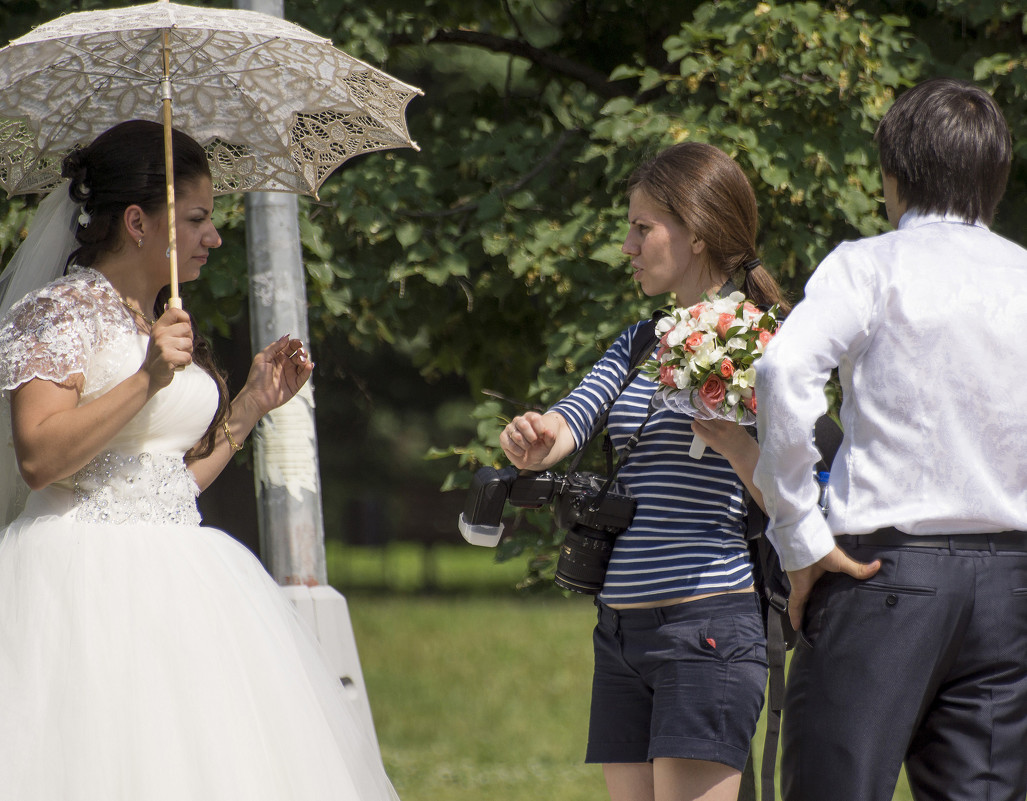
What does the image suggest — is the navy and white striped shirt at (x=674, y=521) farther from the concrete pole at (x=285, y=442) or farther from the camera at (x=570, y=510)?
the concrete pole at (x=285, y=442)

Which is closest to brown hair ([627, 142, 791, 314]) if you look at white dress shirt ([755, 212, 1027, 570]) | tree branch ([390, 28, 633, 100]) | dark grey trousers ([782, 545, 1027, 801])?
white dress shirt ([755, 212, 1027, 570])

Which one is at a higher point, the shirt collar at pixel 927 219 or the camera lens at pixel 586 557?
the shirt collar at pixel 927 219

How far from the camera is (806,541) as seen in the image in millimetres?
2312

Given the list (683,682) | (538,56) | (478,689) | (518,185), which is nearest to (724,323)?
(683,682)

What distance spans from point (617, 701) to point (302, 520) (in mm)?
1558

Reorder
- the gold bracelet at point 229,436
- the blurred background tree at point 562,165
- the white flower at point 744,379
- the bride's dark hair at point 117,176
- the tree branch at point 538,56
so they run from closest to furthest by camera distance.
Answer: the white flower at point 744,379 < the bride's dark hair at point 117,176 < the gold bracelet at point 229,436 < the blurred background tree at point 562,165 < the tree branch at point 538,56

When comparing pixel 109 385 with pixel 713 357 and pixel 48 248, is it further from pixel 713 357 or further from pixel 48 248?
pixel 713 357

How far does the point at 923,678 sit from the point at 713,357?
2.58 ft

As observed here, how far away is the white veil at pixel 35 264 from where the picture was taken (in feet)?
9.89

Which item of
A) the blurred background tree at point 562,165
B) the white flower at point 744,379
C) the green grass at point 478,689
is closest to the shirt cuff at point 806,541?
the white flower at point 744,379

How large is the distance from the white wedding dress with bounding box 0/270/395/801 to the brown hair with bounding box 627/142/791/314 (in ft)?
4.29

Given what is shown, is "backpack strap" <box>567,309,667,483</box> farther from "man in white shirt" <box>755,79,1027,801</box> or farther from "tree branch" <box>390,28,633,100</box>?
"tree branch" <box>390,28,633,100</box>

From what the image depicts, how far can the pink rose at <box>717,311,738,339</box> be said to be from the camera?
269 cm

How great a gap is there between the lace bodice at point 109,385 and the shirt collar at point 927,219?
1752mm
